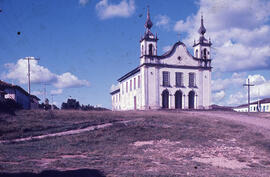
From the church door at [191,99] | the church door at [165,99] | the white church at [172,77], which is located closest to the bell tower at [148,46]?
the white church at [172,77]

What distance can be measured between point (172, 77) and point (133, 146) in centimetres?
2500

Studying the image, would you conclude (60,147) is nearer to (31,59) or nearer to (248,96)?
(31,59)

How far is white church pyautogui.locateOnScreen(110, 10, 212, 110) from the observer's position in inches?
1453

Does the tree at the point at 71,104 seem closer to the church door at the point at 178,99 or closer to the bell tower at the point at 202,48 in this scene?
the church door at the point at 178,99

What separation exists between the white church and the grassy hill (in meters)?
14.8

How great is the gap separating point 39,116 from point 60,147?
368 inches

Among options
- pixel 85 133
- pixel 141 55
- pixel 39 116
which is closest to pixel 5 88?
pixel 39 116

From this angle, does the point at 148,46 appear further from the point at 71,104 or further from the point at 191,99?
the point at 71,104

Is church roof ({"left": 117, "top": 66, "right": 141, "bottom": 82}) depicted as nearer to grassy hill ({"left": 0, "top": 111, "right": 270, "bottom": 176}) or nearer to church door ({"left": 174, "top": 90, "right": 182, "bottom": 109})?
church door ({"left": 174, "top": 90, "right": 182, "bottom": 109})

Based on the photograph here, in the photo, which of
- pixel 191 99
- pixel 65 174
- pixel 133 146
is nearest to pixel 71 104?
pixel 191 99

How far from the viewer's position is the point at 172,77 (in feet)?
125

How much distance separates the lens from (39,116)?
2183cm

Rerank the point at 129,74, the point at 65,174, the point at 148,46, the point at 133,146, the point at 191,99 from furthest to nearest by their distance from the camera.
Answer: the point at 129,74
the point at 191,99
the point at 148,46
the point at 133,146
the point at 65,174

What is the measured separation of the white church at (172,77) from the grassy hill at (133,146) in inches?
582
